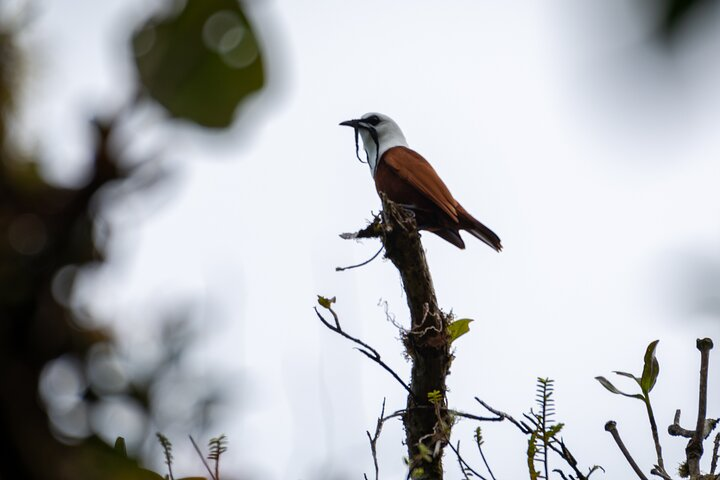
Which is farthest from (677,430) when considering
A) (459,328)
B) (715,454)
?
(459,328)

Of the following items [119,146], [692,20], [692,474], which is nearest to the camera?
[692,20]

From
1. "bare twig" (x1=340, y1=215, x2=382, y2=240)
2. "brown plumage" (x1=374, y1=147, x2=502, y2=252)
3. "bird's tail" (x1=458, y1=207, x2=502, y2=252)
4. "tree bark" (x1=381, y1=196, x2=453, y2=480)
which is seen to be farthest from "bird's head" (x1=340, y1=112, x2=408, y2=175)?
"tree bark" (x1=381, y1=196, x2=453, y2=480)

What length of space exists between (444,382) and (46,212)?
114 inches

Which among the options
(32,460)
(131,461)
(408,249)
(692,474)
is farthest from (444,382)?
(32,460)

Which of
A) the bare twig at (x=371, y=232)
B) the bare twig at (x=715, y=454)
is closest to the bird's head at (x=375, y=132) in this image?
the bare twig at (x=371, y=232)

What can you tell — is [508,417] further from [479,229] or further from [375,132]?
[375,132]

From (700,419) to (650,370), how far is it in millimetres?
218

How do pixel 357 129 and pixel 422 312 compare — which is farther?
pixel 357 129

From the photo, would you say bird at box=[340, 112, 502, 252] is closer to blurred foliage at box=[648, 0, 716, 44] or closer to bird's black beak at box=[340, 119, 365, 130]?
bird's black beak at box=[340, 119, 365, 130]

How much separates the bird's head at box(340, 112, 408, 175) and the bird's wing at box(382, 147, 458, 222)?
0.49 m

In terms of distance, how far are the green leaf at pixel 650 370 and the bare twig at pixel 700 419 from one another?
174 millimetres

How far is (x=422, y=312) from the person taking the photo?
130 inches

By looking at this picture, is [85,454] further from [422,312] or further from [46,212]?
[422,312]

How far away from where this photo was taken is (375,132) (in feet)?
19.2
